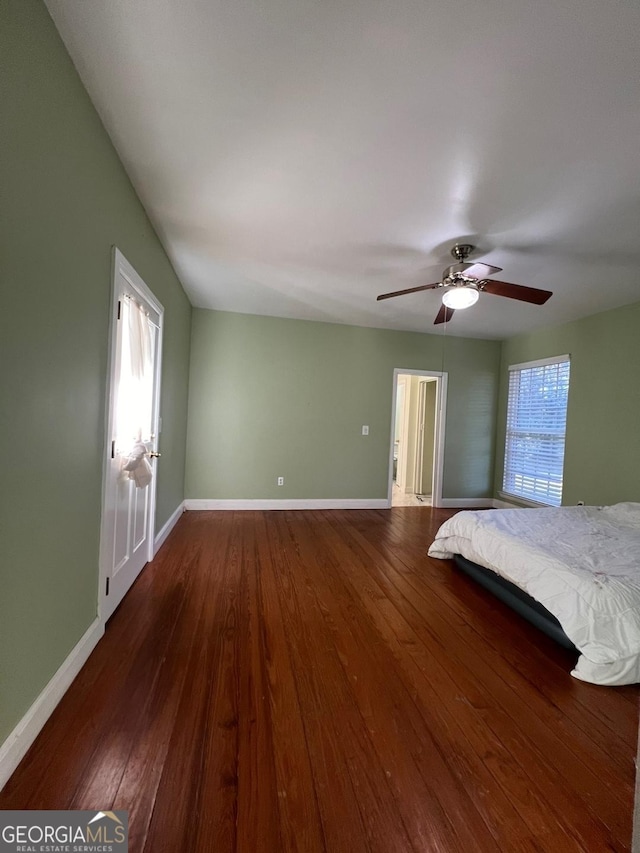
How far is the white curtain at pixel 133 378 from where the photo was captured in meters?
2.03

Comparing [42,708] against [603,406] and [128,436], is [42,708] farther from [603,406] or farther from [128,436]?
[603,406]

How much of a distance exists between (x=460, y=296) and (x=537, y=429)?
118 inches

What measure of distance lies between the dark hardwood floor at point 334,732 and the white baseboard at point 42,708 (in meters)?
0.04

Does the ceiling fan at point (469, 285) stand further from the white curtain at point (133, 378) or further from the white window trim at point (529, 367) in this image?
the white window trim at point (529, 367)

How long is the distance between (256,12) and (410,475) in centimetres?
588

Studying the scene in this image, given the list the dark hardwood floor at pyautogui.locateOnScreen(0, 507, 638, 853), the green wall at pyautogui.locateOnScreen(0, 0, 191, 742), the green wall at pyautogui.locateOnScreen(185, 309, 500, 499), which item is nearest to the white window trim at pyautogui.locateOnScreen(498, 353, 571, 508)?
the green wall at pyautogui.locateOnScreen(185, 309, 500, 499)

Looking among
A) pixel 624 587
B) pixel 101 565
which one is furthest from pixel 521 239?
pixel 101 565

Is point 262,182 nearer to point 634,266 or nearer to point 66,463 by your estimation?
point 66,463

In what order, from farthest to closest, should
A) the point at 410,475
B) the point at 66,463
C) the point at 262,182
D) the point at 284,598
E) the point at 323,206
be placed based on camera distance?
the point at 410,475 → the point at 284,598 → the point at 323,206 → the point at 262,182 → the point at 66,463

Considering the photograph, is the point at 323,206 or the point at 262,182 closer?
the point at 262,182

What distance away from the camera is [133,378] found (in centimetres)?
220

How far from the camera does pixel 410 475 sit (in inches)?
243

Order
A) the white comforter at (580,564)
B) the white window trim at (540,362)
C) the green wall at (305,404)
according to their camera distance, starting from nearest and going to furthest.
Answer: the white comforter at (580,564) → the white window trim at (540,362) → the green wall at (305,404)

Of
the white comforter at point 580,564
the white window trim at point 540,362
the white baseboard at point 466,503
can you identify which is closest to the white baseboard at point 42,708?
the white comforter at point 580,564
